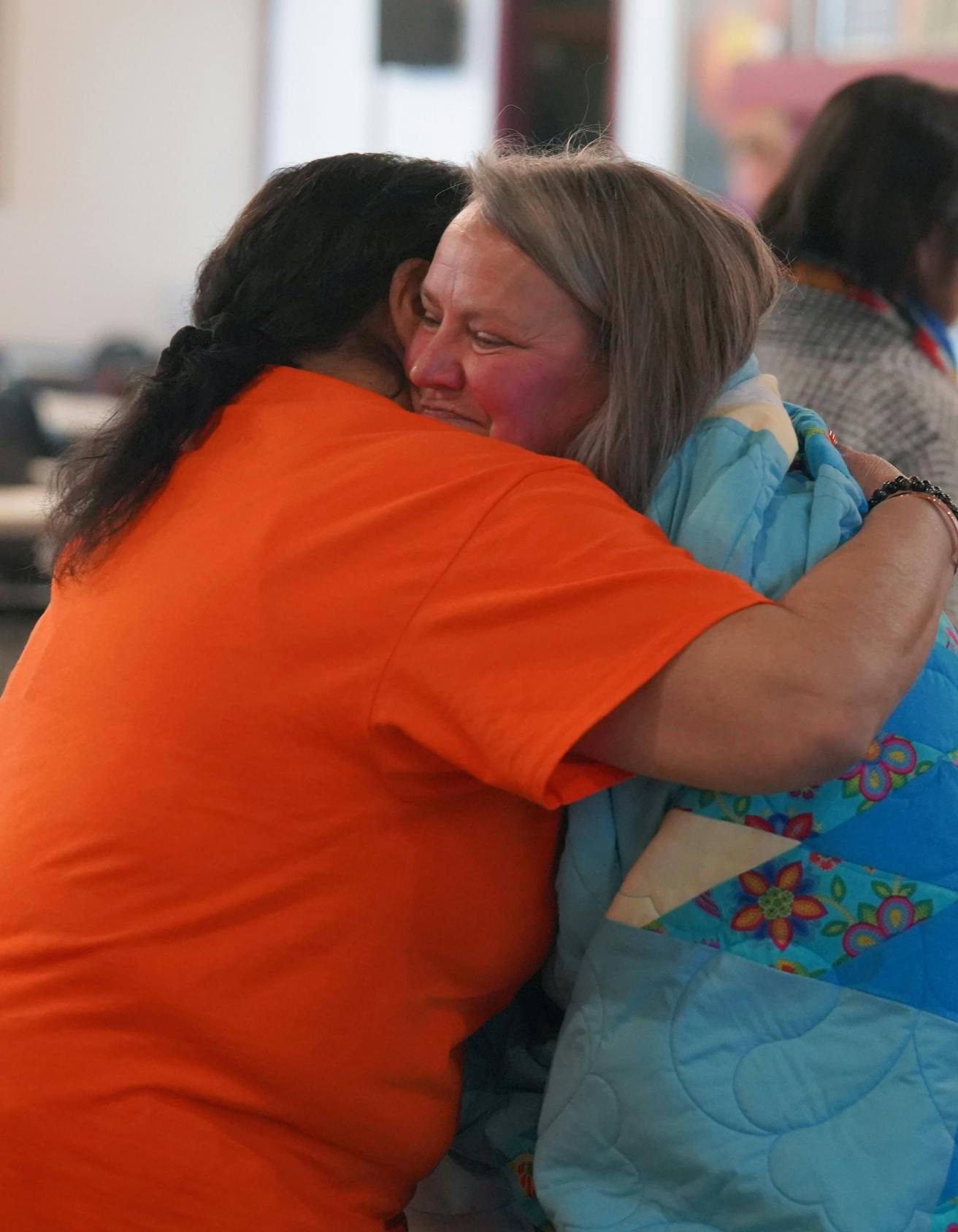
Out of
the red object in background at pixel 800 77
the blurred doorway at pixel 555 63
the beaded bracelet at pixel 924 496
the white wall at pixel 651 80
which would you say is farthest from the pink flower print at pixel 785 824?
the blurred doorway at pixel 555 63

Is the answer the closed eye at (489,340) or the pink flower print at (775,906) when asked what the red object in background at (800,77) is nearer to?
the closed eye at (489,340)

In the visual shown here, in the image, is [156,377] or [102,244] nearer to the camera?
[156,377]

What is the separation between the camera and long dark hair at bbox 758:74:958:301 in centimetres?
210

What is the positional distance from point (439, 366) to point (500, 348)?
0.06 meters

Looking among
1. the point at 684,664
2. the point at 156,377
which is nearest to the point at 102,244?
the point at 156,377

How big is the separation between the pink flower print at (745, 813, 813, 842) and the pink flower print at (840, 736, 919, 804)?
0.05 meters

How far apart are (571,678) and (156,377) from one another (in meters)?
0.52

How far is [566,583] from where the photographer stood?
1.01m

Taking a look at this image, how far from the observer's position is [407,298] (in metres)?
1.37

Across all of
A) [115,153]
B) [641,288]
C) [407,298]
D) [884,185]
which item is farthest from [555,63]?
[641,288]

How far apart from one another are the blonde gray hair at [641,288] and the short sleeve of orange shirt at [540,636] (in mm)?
202

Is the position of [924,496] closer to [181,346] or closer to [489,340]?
[489,340]

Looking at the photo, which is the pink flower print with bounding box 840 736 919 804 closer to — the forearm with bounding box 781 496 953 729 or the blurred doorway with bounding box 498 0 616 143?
the forearm with bounding box 781 496 953 729

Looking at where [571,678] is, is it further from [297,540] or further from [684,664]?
[297,540]
